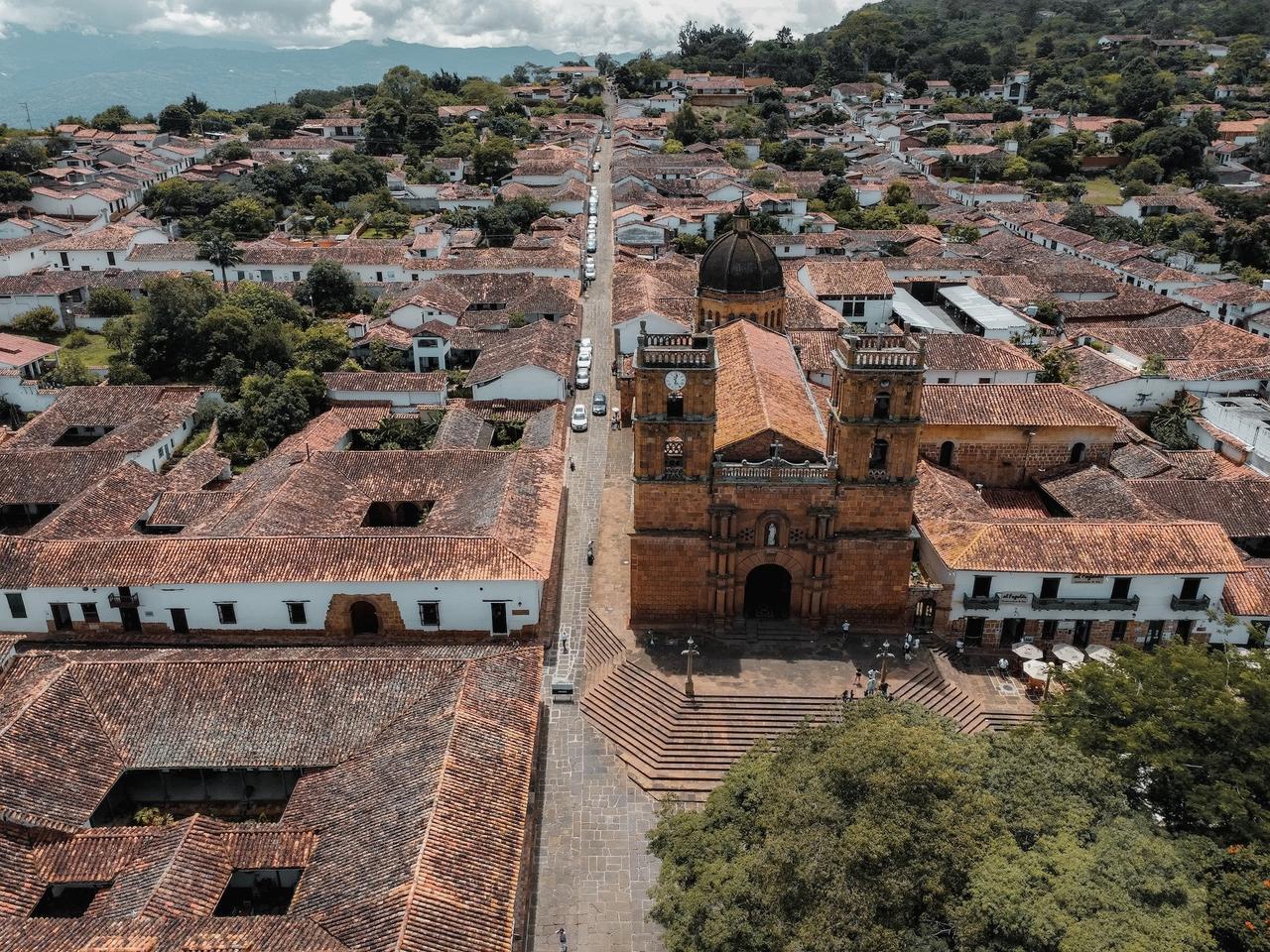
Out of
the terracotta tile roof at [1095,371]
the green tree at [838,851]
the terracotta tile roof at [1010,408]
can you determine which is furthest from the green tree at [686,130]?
A: the green tree at [838,851]

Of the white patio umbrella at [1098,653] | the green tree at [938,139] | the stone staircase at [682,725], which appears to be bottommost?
the stone staircase at [682,725]

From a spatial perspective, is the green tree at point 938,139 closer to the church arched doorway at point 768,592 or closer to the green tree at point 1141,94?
the green tree at point 1141,94

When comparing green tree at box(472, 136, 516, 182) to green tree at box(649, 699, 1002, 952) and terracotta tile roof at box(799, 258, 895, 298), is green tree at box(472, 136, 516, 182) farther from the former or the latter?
green tree at box(649, 699, 1002, 952)

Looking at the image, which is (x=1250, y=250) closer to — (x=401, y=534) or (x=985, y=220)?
(x=985, y=220)

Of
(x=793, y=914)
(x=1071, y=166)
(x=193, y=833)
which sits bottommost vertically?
(x=193, y=833)

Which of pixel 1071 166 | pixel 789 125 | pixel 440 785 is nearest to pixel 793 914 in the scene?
pixel 440 785

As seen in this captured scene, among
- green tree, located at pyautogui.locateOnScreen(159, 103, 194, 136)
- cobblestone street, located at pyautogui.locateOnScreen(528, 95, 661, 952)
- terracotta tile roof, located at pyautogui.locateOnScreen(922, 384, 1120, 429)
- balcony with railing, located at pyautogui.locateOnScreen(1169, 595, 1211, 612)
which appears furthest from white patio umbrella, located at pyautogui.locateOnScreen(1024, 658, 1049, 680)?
green tree, located at pyautogui.locateOnScreen(159, 103, 194, 136)
